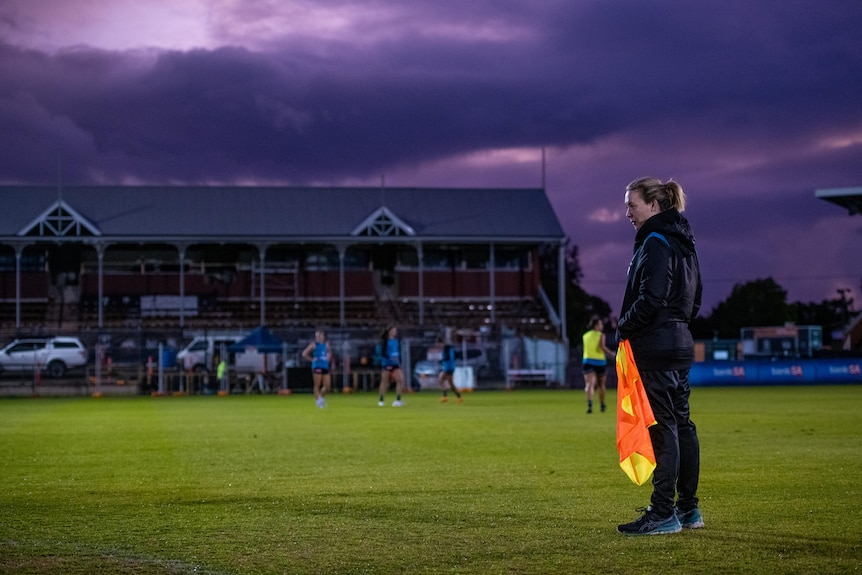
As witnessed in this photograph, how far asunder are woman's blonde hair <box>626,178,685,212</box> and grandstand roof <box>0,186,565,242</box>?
50.0 meters

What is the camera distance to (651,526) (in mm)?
7348

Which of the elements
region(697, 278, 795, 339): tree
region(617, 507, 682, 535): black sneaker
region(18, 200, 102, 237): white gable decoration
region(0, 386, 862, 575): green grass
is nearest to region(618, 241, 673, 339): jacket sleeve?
region(617, 507, 682, 535): black sneaker

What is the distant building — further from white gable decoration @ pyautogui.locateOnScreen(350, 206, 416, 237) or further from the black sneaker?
the black sneaker

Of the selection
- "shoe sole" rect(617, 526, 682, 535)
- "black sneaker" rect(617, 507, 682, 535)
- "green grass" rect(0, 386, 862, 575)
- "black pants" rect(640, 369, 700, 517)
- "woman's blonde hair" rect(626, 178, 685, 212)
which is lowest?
"green grass" rect(0, 386, 862, 575)

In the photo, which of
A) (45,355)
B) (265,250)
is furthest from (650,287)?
(265,250)

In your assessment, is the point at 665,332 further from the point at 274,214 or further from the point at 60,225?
the point at 274,214

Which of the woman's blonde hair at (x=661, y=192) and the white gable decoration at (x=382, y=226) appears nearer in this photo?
the woman's blonde hair at (x=661, y=192)

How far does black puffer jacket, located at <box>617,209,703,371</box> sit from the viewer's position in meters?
7.38

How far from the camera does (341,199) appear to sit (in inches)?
2424

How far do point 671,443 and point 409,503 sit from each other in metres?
2.49

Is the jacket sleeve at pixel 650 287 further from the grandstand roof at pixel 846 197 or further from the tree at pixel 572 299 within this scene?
the tree at pixel 572 299

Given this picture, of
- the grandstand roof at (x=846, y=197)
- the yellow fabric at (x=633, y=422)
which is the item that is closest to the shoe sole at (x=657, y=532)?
the yellow fabric at (x=633, y=422)

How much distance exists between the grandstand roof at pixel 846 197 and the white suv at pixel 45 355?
119 feet

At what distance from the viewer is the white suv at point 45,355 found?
140 ft
